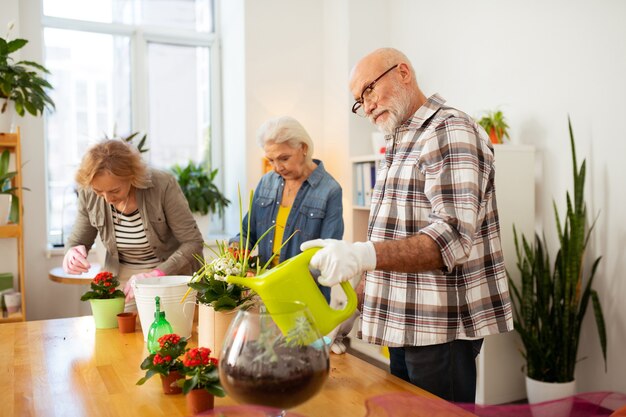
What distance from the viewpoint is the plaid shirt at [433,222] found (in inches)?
56.4

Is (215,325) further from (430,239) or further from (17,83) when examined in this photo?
(17,83)

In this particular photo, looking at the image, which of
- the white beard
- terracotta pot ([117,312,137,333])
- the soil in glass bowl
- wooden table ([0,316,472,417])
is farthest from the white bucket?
the soil in glass bowl

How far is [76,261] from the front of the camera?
240cm

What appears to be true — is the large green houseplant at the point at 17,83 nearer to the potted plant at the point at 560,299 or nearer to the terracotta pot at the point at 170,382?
the terracotta pot at the point at 170,382

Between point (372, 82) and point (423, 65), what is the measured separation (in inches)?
108

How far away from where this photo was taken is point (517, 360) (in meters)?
3.30

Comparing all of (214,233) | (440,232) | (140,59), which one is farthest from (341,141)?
(440,232)

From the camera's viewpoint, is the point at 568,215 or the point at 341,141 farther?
the point at 341,141

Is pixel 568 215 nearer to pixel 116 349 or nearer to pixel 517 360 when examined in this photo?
pixel 517 360

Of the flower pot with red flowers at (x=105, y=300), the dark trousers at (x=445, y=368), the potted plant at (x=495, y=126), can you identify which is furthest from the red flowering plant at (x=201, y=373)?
the potted plant at (x=495, y=126)

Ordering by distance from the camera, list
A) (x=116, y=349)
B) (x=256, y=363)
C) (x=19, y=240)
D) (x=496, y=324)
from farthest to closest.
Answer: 1. (x=19, y=240)
2. (x=116, y=349)
3. (x=496, y=324)
4. (x=256, y=363)

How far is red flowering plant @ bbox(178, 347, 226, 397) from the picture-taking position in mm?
1216

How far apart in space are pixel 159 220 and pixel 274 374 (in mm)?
1763

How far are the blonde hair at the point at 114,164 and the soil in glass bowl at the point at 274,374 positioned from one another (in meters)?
1.65
